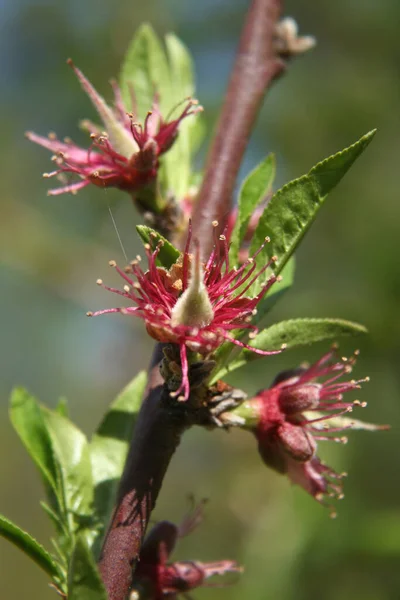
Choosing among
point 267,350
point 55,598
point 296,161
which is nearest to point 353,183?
point 296,161

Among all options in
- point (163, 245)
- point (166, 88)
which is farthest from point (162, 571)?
point (166, 88)

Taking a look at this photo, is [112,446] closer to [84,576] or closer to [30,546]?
[30,546]

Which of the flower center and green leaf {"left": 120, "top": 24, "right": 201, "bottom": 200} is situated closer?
the flower center

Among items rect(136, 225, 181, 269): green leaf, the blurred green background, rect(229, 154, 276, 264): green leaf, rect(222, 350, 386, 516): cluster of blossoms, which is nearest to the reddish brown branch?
rect(229, 154, 276, 264): green leaf

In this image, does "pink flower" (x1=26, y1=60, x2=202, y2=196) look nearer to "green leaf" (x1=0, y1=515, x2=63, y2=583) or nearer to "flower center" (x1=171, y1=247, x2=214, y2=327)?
"flower center" (x1=171, y1=247, x2=214, y2=327)

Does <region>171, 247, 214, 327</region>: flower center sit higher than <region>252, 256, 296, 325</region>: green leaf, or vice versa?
<region>252, 256, 296, 325</region>: green leaf

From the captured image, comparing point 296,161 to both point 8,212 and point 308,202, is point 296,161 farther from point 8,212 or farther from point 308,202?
point 308,202
